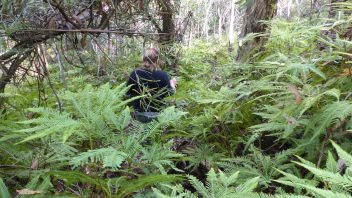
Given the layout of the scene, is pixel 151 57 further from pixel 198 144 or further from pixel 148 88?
pixel 198 144

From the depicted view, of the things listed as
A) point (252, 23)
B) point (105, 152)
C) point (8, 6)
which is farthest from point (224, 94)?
point (252, 23)

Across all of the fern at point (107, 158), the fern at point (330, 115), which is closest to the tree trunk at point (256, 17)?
the fern at point (330, 115)

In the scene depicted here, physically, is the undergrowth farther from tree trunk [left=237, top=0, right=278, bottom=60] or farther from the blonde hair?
tree trunk [left=237, top=0, right=278, bottom=60]

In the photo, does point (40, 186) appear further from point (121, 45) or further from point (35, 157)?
point (121, 45)

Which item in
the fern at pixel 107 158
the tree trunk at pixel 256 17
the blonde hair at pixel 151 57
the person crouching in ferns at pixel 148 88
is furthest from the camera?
the tree trunk at pixel 256 17

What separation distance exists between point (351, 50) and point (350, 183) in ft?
6.12

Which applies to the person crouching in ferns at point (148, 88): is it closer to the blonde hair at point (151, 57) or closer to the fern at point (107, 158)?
the blonde hair at point (151, 57)

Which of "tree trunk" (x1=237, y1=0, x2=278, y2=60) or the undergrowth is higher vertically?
"tree trunk" (x1=237, y1=0, x2=278, y2=60)

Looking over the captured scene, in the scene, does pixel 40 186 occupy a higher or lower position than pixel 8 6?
lower

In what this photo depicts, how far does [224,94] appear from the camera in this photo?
10.9 feet

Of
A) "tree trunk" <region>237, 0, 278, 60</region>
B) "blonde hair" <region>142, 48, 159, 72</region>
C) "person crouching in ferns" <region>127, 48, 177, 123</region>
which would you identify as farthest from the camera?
"tree trunk" <region>237, 0, 278, 60</region>

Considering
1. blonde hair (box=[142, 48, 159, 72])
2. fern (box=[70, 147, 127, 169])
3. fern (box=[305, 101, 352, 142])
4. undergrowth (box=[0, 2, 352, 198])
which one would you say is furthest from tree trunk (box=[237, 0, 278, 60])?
fern (box=[70, 147, 127, 169])

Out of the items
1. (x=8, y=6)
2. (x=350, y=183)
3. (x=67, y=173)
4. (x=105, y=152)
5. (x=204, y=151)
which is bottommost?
(x=204, y=151)

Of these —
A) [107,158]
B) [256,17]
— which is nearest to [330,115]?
[107,158]
